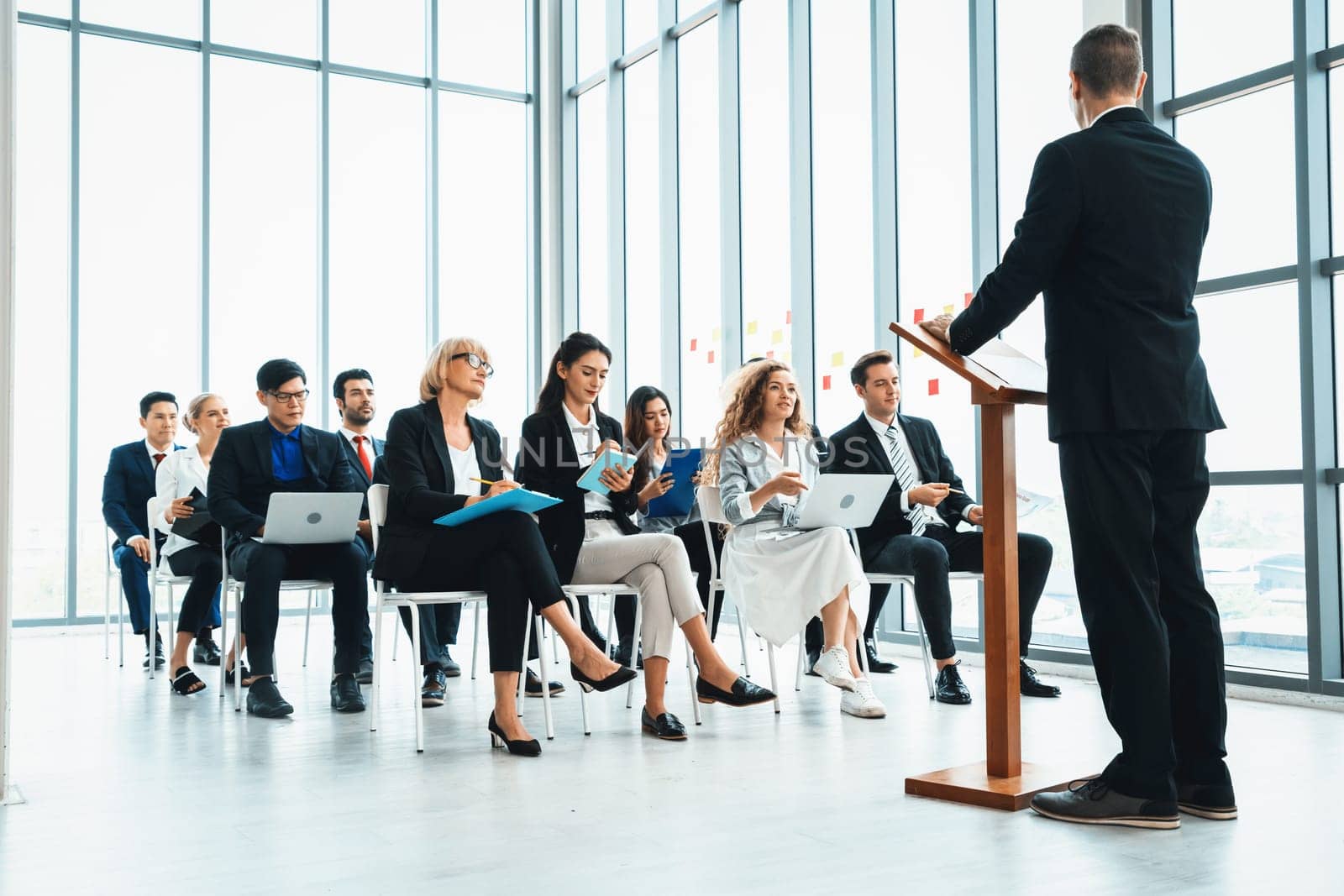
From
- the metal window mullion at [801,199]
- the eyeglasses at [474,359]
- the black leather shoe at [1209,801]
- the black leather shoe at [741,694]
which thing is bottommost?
the black leather shoe at [1209,801]

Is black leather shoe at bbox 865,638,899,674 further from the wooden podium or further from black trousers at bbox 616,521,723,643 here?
the wooden podium

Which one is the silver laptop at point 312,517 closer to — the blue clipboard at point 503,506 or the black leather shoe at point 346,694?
the black leather shoe at point 346,694

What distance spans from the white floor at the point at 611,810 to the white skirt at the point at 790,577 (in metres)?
0.30

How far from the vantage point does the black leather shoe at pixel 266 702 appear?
373 centimetres

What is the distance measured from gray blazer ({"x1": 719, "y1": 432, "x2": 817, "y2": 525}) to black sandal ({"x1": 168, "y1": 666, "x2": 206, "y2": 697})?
2.06m

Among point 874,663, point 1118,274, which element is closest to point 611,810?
point 1118,274

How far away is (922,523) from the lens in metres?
4.40

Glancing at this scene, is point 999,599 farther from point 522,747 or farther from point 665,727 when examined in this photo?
point 522,747

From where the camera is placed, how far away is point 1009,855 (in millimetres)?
2104

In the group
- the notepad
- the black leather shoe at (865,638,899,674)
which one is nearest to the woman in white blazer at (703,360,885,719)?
the notepad

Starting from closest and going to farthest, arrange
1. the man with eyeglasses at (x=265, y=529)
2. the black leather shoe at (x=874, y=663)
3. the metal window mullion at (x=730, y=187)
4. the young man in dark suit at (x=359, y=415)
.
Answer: the man with eyeglasses at (x=265, y=529), the black leather shoe at (x=874, y=663), the young man in dark suit at (x=359, y=415), the metal window mullion at (x=730, y=187)

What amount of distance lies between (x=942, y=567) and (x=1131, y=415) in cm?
196

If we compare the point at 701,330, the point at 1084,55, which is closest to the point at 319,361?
the point at 701,330

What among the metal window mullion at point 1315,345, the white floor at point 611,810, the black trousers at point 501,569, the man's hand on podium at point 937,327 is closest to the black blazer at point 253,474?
the white floor at point 611,810
